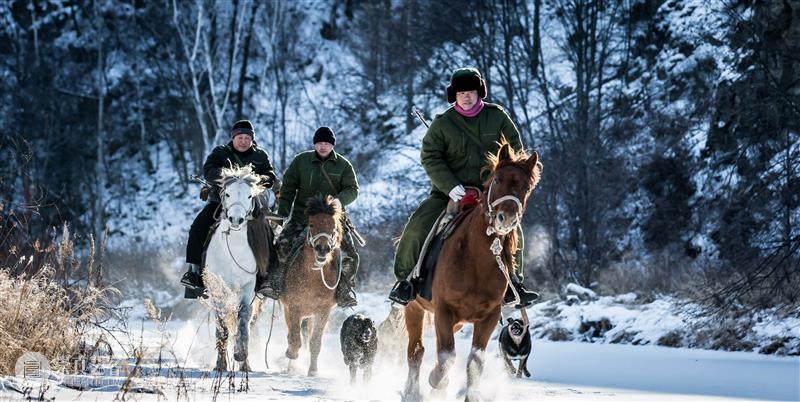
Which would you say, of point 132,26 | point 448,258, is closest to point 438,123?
point 448,258

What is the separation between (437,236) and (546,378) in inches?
148

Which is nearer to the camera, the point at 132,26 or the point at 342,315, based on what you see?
the point at 342,315

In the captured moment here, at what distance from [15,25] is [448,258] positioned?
39.6 m

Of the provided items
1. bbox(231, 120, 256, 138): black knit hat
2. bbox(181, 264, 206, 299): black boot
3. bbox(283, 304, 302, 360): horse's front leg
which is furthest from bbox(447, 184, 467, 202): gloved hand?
bbox(231, 120, 256, 138): black knit hat

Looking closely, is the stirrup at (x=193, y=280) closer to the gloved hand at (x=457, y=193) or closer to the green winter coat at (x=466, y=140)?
the green winter coat at (x=466, y=140)

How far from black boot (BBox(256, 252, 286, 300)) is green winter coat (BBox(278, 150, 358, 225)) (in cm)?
84

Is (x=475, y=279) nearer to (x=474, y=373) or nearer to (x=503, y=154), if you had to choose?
(x=474, y=373)

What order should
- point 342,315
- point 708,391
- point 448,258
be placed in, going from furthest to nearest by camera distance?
point 342,315, point 708,391, point 448,258

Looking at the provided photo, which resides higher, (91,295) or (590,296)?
(590,296)

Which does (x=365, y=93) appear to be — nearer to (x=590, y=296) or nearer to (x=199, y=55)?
(x=199, y=55)

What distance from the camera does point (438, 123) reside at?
30.7 ft

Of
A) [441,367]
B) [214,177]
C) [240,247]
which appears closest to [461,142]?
[441,367]

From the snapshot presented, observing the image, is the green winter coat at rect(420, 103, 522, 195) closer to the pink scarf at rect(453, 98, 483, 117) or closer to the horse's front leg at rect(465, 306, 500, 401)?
the pink scarf at rect(453, 98, 483, 117)

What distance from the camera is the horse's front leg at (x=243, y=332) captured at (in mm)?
11484
